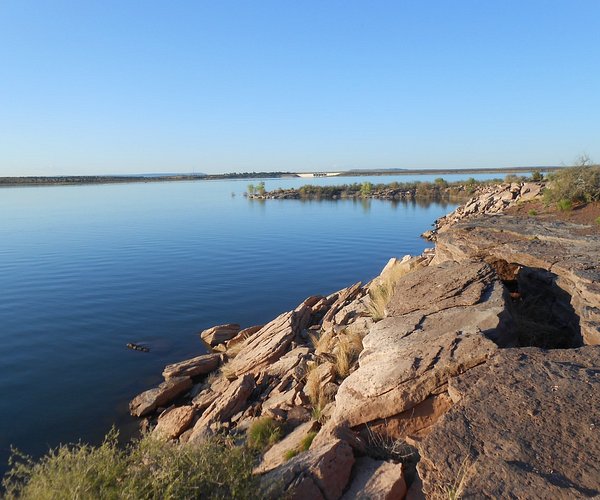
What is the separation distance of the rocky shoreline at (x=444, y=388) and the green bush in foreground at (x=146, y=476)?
0.51 m

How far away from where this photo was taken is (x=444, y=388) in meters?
5.69

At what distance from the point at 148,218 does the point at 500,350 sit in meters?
45.6

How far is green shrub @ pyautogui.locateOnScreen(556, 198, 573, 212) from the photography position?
16.2 meters

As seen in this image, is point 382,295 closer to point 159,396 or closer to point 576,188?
point 159,396

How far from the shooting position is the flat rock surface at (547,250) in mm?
7180

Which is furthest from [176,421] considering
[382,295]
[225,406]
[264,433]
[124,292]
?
[124,292]

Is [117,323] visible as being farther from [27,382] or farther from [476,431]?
[476,431]

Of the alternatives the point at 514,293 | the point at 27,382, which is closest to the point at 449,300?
the point at 514,293

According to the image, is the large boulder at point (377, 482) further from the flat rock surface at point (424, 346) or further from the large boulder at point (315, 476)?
the flat rock surface at point (424, 346)

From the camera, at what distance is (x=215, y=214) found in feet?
172

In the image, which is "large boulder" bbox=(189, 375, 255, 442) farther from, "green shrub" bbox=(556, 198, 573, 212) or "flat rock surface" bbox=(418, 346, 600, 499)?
"green shrub" bbox=(556, 198, 573, 212)

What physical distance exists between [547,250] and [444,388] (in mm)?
5289

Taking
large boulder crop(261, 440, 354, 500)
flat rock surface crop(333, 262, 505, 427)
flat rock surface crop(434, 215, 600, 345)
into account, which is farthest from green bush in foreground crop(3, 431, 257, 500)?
flat rock surface crop(434, 215, 600, 345)

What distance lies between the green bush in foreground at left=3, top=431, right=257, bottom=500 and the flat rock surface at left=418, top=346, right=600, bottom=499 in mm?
2066
